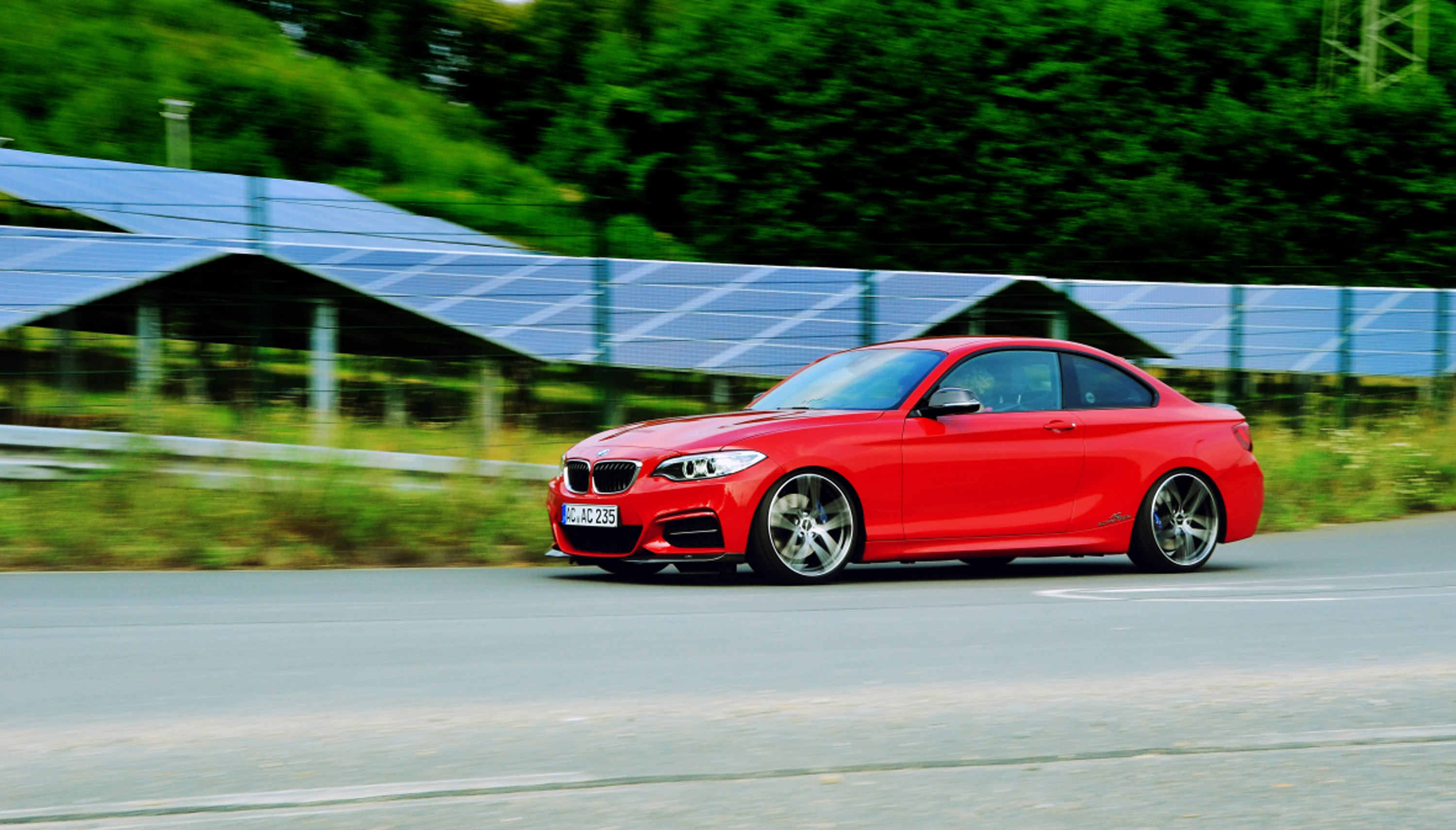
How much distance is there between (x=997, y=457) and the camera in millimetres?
9844

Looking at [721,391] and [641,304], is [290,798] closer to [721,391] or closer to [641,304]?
[641,304]

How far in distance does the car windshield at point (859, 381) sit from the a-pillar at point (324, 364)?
432cm

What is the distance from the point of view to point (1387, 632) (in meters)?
7.51

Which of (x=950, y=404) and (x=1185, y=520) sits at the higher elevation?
(x=950, y=404)

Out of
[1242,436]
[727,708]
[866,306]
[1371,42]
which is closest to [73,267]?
[866,306]

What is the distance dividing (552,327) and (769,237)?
15.1 meters

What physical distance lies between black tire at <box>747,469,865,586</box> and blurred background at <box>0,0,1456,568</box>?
110 inches

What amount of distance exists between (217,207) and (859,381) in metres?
10.1

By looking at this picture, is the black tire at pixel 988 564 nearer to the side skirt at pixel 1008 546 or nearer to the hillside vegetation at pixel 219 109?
the side skirt at pixel 1008 546

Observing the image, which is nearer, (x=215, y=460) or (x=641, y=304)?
(x=215, y=460)

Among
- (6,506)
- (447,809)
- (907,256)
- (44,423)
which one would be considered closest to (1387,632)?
(447,809)

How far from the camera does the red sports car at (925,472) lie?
9203mm

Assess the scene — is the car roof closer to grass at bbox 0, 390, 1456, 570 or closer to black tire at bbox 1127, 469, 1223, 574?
black tire at bbox 1127, 469, 1223, 574

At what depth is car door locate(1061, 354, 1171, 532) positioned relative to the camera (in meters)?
10.1
